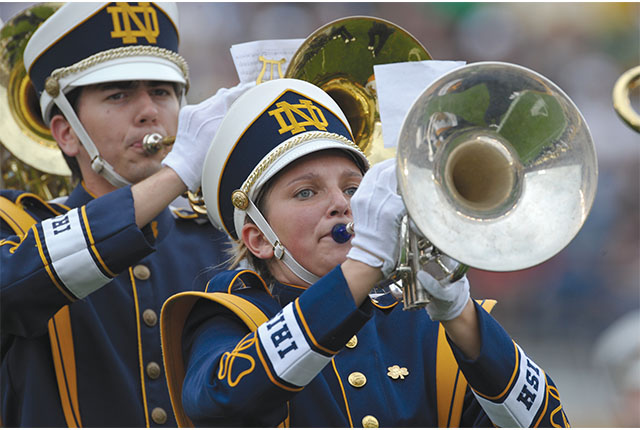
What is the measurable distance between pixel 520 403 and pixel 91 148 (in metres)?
1.92

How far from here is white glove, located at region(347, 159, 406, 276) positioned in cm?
247

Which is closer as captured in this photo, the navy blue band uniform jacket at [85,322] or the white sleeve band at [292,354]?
the white sleeve band at [292,354]

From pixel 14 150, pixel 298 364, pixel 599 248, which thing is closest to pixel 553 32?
pixel 599 248

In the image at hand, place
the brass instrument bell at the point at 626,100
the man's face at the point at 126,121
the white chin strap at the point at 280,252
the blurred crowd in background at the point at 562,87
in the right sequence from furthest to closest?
the blurred crowd in background at the point at 562,87
the man's face at the point at 126,121
the white chin strap at the point at 280,252
the brass instrument bell at the point at 626,100

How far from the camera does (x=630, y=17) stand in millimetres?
9898

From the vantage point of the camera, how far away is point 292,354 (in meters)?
2.50

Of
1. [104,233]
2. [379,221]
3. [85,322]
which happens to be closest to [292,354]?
[379,221]

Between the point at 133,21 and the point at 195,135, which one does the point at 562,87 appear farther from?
the point at 195,135

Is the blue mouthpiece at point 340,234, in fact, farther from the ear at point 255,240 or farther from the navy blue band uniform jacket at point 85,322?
the navy blue band uniform jacket at point 85,322

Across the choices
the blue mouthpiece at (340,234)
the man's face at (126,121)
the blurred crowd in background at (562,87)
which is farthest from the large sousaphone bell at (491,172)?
the blurred crowd in background at (562,87)

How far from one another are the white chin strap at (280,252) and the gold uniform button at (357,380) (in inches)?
10.8

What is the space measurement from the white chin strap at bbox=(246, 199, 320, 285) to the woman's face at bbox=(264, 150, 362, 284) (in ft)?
0.04

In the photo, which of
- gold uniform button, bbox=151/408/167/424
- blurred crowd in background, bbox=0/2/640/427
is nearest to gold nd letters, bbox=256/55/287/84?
gold uniform button, bbox=151/408/167/424

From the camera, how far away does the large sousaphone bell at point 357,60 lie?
3.59 meters
